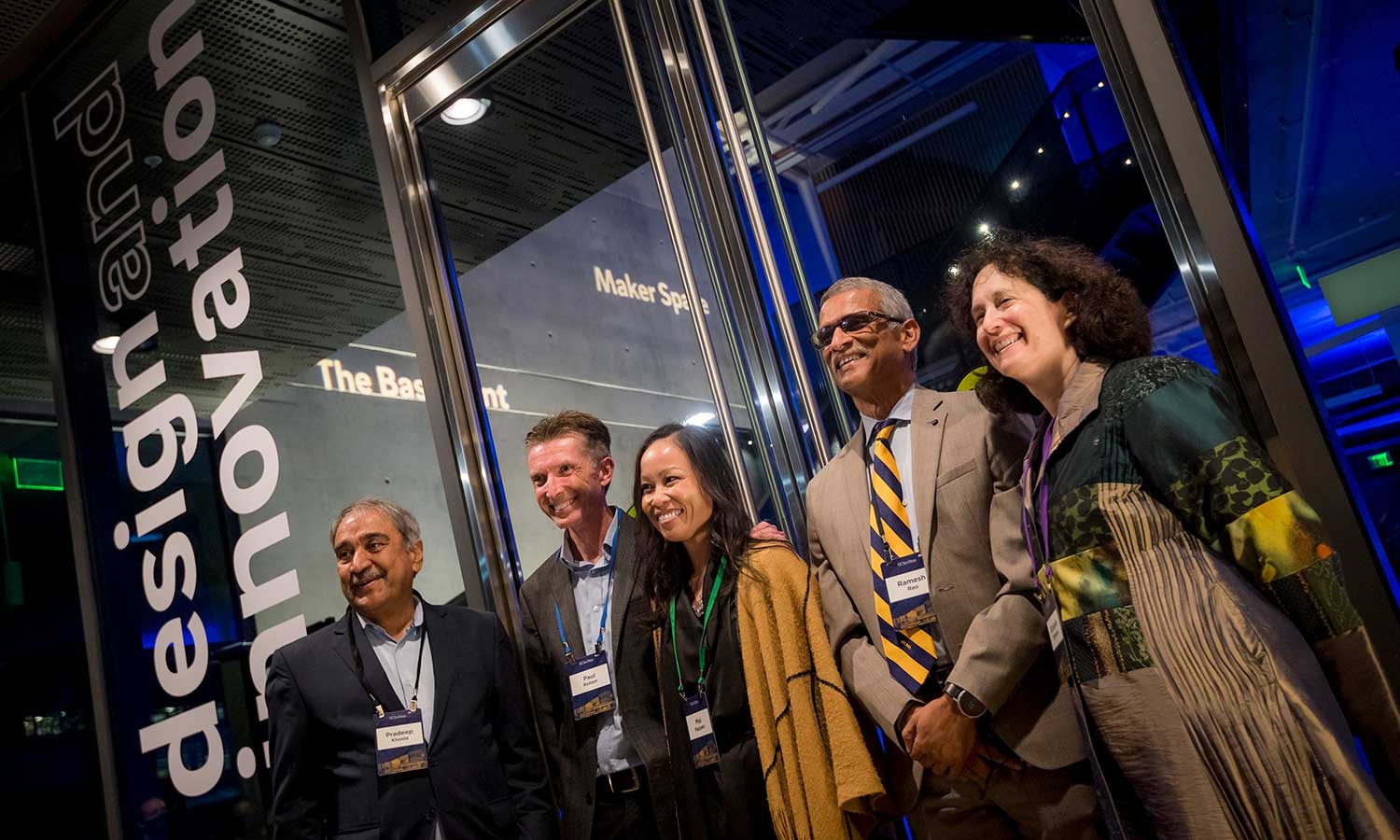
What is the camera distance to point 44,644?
17.0 feet

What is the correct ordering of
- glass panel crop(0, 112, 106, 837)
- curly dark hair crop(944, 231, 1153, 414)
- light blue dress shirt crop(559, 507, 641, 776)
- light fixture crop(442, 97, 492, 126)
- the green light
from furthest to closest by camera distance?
the green light → glass panel crop(0, 112, 106, 837) → light fixture crop(442, 97, 492, 126) → light blue dress shirt crop(559, 507, 641, 776) → curly dark hair crop(944, 231, 1153, 414)

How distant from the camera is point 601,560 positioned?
269 centimetres

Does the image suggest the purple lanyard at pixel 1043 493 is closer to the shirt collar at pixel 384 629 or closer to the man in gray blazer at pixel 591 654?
the man in gray blazer at pixel 591 654

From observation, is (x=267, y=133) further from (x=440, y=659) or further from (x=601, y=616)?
(x=601, y=616)

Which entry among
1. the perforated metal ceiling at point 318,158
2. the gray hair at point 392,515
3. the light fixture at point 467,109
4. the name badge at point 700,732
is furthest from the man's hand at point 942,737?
the light fixture at point 467,109

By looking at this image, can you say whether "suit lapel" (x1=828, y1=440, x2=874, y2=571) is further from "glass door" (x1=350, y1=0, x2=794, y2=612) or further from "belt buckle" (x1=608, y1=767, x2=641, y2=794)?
"belt buckle" (x1=608, y1=767, x2=641, y2=794)

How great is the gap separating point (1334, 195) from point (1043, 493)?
76 cm

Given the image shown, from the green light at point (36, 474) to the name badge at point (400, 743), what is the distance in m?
3.42

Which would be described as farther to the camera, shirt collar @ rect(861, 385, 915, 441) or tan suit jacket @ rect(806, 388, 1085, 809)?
shirt collar @ rect(861, 385, 915, 441)

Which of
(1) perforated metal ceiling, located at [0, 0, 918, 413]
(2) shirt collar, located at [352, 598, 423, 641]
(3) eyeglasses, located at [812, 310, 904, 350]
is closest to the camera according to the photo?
(3) eyeglasses, located at [812, 310, 904, 350]

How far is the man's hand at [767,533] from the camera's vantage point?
2.38 meters

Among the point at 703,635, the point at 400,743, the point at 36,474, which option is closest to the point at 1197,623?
the point at 703,635

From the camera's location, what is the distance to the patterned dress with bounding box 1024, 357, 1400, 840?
1.42m

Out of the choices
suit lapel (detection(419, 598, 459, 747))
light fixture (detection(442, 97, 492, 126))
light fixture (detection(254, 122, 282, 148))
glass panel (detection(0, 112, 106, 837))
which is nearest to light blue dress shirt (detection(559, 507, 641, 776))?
suit lapel (detection(419, 598, 459, 747))
